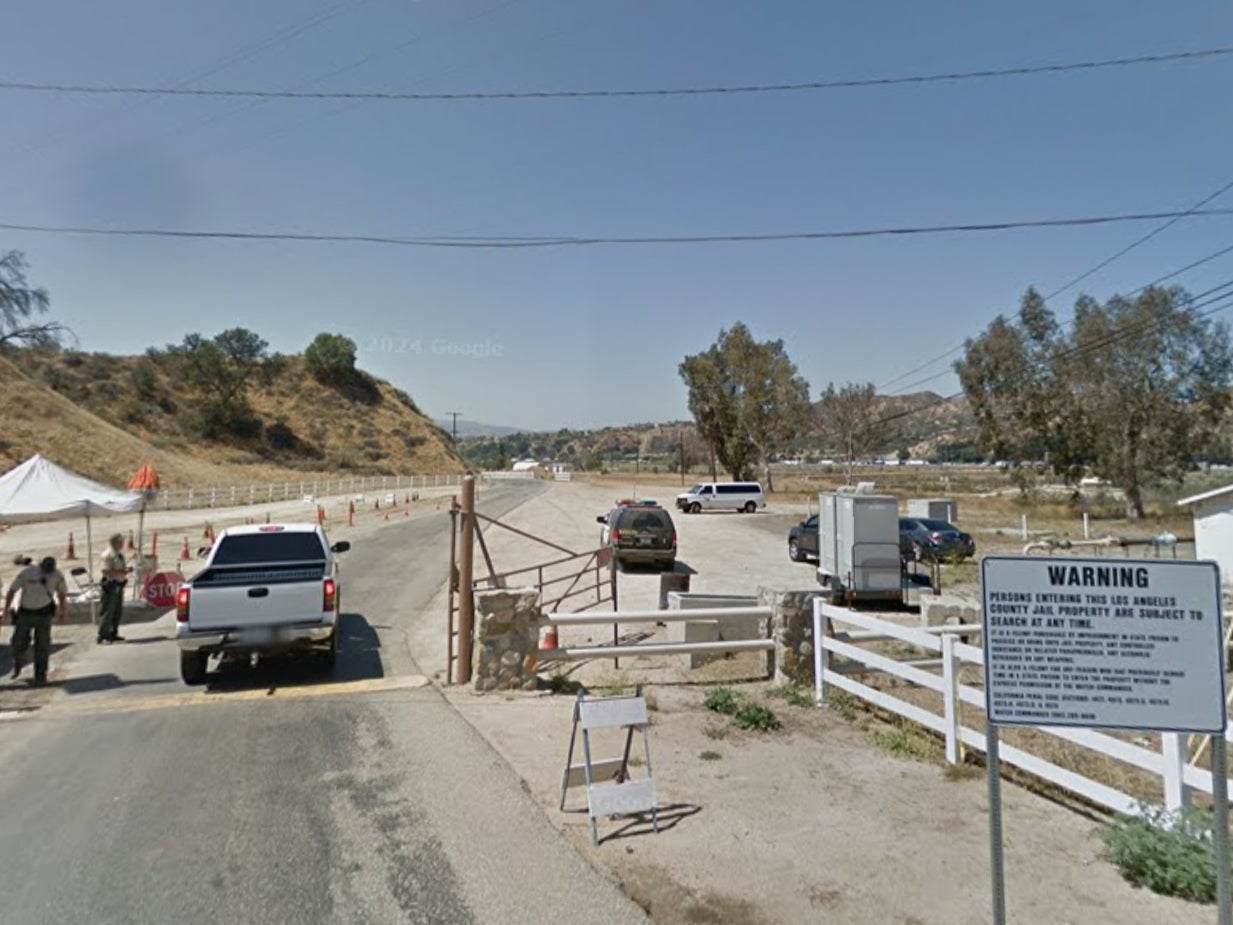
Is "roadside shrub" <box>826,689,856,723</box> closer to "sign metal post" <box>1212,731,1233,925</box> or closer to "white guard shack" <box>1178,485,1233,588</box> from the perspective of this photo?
Answer: "sign metal post" <box>1212,731,1233,925</box>

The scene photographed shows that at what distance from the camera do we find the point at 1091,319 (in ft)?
147

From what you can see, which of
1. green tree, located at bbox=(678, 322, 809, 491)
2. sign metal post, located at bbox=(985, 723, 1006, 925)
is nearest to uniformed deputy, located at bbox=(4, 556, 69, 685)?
sign metal post, located at bbox=(985, 723, 1006, 925)

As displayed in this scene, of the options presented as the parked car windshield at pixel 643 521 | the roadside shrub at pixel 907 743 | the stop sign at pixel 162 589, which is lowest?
the roadside shrub at pixel 907 743

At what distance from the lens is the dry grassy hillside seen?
165ft

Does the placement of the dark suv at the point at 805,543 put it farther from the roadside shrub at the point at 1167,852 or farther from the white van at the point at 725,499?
the roadside shrub at the point at 1167,852

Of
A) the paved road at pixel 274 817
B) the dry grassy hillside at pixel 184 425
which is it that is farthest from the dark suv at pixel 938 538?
the dry grassy hillside at pixel 184 425

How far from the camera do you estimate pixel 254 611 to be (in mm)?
9086

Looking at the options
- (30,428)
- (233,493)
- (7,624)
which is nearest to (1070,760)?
(7,624)

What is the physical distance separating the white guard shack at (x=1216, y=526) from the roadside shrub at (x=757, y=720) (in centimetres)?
1870

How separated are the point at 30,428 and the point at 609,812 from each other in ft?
191

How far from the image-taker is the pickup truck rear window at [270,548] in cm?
1053

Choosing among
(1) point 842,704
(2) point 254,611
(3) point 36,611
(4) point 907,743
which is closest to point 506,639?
(2) point 254,611

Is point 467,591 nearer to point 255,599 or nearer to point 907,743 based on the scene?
point 255,599

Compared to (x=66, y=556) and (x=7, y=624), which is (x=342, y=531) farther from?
(x=7, y=624)
